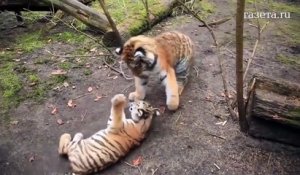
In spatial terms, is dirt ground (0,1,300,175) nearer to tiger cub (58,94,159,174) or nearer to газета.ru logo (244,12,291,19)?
tiger cub (58,94,159,174)

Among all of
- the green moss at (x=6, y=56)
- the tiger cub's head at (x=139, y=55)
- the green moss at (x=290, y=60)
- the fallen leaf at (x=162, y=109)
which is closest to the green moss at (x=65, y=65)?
the green moss at (x=6, y=56)

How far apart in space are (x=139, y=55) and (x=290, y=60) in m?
3.03

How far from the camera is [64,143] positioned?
13.7 feet

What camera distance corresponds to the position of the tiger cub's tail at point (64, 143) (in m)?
4.15

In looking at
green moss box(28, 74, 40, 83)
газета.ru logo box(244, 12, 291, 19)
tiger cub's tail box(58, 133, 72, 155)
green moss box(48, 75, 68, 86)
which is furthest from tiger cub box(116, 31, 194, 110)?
газета.ru logo box(244, 12, 291, 19)

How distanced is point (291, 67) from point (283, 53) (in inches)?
21.5

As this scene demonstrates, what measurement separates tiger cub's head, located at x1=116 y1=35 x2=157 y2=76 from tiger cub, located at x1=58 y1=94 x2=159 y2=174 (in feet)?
1.48

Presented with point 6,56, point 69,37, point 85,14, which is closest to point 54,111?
point 6,56

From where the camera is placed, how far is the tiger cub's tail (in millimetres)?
4150

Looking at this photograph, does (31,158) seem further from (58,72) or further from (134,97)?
(58,72)

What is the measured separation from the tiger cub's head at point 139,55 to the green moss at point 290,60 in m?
2.63

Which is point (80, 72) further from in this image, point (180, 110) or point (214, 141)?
point (214, 141)

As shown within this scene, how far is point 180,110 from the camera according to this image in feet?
15.5

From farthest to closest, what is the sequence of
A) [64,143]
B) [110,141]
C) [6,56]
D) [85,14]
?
[85,14] → [6,56] → [64,143] → [110,141]
